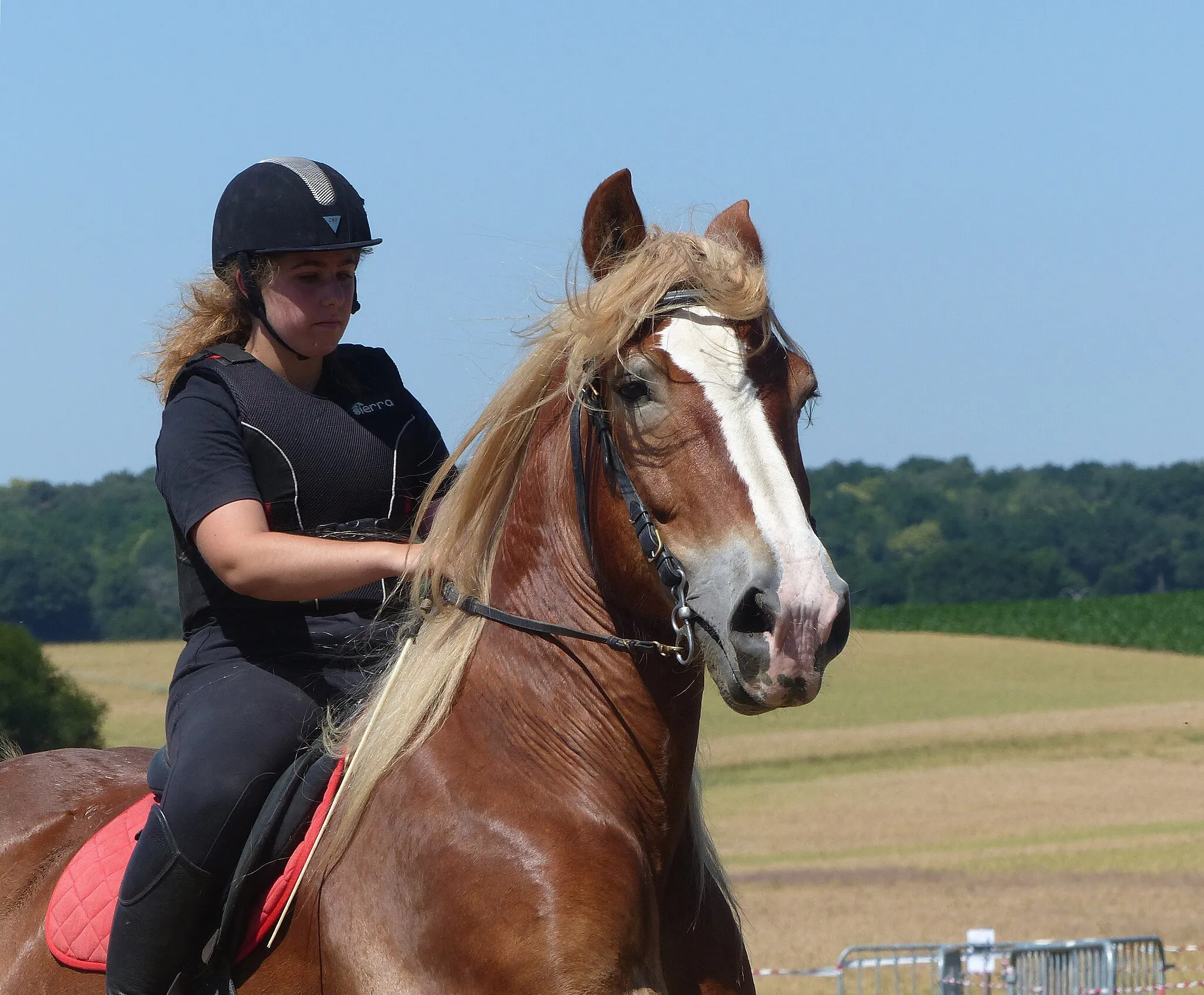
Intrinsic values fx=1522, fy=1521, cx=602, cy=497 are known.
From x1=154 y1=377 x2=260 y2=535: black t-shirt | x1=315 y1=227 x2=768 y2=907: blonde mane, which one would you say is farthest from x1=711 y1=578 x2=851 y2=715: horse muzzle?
x1=154 y1=377 x2=260 y2=535: black t-shirt

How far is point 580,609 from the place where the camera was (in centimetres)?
357

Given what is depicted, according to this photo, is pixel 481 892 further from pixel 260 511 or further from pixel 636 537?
pixel 260 511

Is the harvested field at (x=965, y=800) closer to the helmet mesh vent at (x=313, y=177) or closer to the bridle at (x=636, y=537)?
the bridle at (x=636, y=537)

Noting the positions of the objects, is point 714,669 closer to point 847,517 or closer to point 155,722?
point 155,722

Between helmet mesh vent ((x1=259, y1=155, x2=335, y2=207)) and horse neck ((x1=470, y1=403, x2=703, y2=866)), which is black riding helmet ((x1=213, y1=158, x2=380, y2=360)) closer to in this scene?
helmet mesh vent ((x1=259, y1=155, x2=335, y2=207))

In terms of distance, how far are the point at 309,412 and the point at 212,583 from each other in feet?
1.70

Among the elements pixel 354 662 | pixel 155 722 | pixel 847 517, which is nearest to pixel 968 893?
pixel 354 662

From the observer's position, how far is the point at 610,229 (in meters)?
3.68

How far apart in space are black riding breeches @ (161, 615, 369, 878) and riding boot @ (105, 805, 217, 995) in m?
0.06

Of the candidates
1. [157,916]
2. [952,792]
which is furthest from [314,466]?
[952,792]

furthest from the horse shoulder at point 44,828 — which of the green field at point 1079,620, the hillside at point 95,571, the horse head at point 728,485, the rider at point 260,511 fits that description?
the hillside at point 95,571

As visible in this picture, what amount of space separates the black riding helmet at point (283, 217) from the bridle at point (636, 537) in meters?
0.96

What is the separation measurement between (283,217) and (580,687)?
1.53m

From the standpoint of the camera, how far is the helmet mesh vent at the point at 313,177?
13.4 ft
